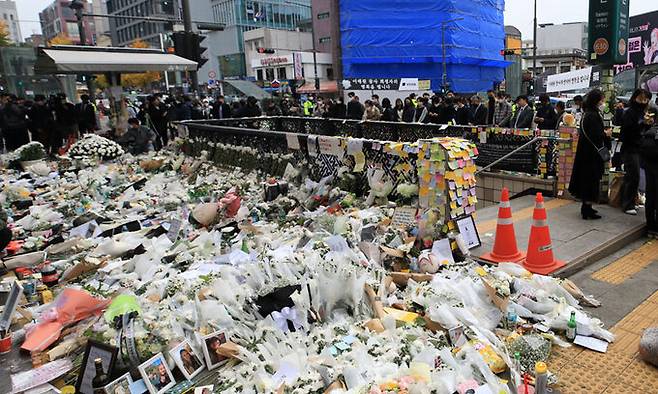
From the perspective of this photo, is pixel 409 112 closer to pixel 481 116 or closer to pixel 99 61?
pixel 481 116

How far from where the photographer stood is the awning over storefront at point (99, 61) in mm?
14062

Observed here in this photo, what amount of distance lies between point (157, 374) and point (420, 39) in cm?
4003

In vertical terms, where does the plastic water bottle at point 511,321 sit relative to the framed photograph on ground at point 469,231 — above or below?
below

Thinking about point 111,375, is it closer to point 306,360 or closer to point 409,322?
point 306,360

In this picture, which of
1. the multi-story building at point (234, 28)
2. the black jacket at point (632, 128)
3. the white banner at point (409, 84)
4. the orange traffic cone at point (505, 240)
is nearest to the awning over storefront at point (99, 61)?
the black jacket at point (632, 128)

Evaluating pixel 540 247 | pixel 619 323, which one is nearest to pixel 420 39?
pixel 540 247

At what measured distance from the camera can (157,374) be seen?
11.0 feet

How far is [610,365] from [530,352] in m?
0.54

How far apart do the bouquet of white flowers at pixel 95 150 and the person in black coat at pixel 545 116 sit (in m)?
10.4

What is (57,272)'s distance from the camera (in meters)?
5.74

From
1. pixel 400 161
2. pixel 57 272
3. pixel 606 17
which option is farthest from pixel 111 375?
pixel 606 17

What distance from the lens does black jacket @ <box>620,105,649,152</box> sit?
618cm

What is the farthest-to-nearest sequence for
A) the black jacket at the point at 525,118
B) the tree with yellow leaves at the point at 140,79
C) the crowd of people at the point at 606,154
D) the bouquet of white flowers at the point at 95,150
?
the tree with yellow leaves at the point at 140,79 < the bouquet of white flowers at the point at 95,150 < the black jacket at the point at 525,118 < the crowd of people at the point at 606,154

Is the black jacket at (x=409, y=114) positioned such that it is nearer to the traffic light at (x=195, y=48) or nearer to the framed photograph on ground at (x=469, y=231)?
the traffic light at (x=195, y=48)
